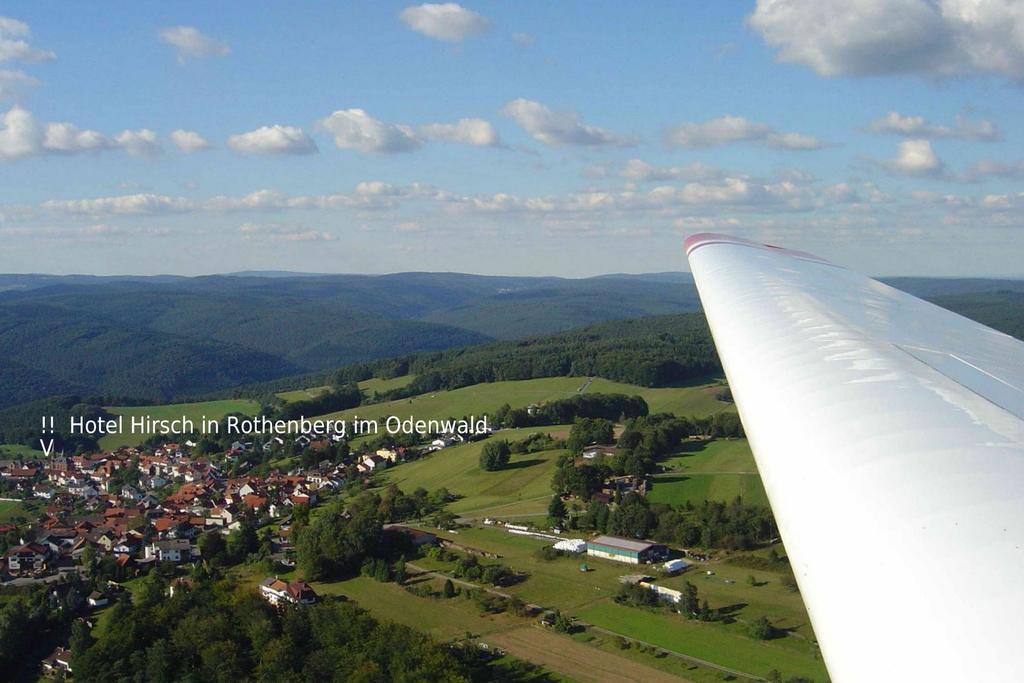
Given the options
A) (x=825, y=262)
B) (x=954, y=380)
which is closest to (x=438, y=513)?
(x=825, y=262)

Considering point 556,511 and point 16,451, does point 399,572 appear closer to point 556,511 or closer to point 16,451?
point 556,511

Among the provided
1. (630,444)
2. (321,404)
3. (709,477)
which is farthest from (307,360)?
(709,477)

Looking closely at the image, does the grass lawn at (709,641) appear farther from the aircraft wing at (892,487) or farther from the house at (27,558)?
the house at (27,558)

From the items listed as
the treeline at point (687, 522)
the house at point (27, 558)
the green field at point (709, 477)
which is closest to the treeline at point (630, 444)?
the green field at point (709, 477)

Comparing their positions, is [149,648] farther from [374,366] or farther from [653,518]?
[374,366]

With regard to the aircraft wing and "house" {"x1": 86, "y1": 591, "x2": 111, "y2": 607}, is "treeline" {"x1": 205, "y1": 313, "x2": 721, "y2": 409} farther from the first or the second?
the aircraft wing

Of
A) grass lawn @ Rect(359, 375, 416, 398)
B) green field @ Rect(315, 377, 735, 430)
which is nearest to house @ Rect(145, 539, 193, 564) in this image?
green field @ Rect(315, 377, 735, 430)
